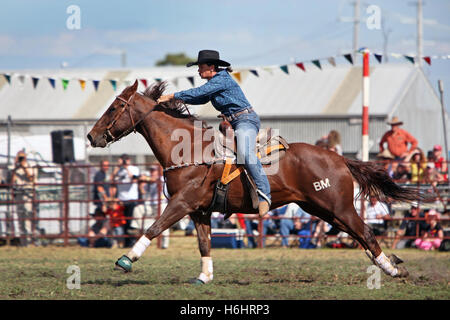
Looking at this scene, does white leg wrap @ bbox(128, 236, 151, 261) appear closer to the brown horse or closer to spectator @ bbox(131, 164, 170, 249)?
the brown horse

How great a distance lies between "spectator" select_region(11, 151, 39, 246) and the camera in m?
13.6

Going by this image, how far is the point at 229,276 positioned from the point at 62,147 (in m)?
7.17

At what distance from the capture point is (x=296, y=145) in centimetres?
752

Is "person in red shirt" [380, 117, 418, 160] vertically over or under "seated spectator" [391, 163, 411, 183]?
over

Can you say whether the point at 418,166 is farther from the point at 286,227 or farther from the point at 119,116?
the point at 119,116

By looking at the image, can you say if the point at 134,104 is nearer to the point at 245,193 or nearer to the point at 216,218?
the point at 245,193

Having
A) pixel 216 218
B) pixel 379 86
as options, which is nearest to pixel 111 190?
pixel 216 218

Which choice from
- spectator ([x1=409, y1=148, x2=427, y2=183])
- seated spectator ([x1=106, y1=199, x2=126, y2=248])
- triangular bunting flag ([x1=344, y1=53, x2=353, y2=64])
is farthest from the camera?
seated spectator ([x1=106, y1=199, x2=126, y2=248])

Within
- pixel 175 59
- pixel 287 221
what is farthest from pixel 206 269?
pixel 175 59

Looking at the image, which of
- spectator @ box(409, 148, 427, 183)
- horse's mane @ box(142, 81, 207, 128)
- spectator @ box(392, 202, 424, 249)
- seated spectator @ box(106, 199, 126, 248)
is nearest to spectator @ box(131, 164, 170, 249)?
seated spectator @ box(106, 199, 126, 248)

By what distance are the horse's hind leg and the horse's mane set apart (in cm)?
187

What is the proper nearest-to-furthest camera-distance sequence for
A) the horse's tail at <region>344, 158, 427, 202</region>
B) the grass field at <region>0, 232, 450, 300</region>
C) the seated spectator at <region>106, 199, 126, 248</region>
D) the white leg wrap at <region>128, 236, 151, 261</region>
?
1. the grass field at <region>0, 232, 450, 300</region>
2. the white leg wrap at <region>128, 236, 151, 261</region>
3. the horse's tail at <region>344, 158, 427, 202</region>
4. the seated spectator at <region>106, 199, 126, 248</region>

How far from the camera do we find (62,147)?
14016 millimetres
